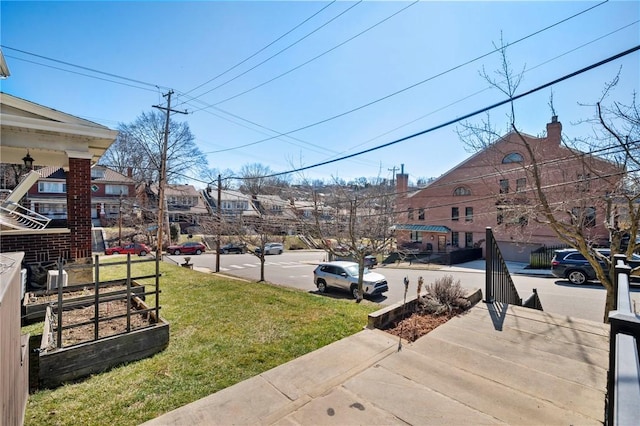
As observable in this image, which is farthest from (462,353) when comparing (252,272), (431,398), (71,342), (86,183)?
(252,272)

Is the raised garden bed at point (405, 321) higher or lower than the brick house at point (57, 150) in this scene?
lower

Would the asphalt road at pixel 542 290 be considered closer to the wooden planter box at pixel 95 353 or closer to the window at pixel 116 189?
the wooden planter box at pixel 95 353

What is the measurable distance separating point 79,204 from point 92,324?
3.66 metres

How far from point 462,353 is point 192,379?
3253 millimetres

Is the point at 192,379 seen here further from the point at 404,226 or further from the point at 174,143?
the point at 404,226

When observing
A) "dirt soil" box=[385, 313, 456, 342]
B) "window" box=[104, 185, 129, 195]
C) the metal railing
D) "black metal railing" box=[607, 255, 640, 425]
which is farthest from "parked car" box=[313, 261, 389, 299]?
"window" box=[104, 185, 129, 195]

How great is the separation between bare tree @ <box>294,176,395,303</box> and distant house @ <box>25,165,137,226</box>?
26.1 m

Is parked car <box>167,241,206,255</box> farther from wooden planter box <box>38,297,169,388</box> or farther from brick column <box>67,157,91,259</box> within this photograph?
wooden planter box <box>38,297,169,388</box>

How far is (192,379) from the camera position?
3506mm

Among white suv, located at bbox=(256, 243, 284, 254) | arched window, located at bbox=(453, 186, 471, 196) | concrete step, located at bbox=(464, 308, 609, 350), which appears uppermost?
arched window, located at bbox=(453, 186, 471, 196)

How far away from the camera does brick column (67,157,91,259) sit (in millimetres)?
7121

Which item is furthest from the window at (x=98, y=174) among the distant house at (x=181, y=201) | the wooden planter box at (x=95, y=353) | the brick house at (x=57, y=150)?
the wooden planter box at (x=95, y=353)

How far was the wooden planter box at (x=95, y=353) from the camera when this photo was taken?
3.51 m

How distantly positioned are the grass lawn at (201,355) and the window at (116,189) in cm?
3712
